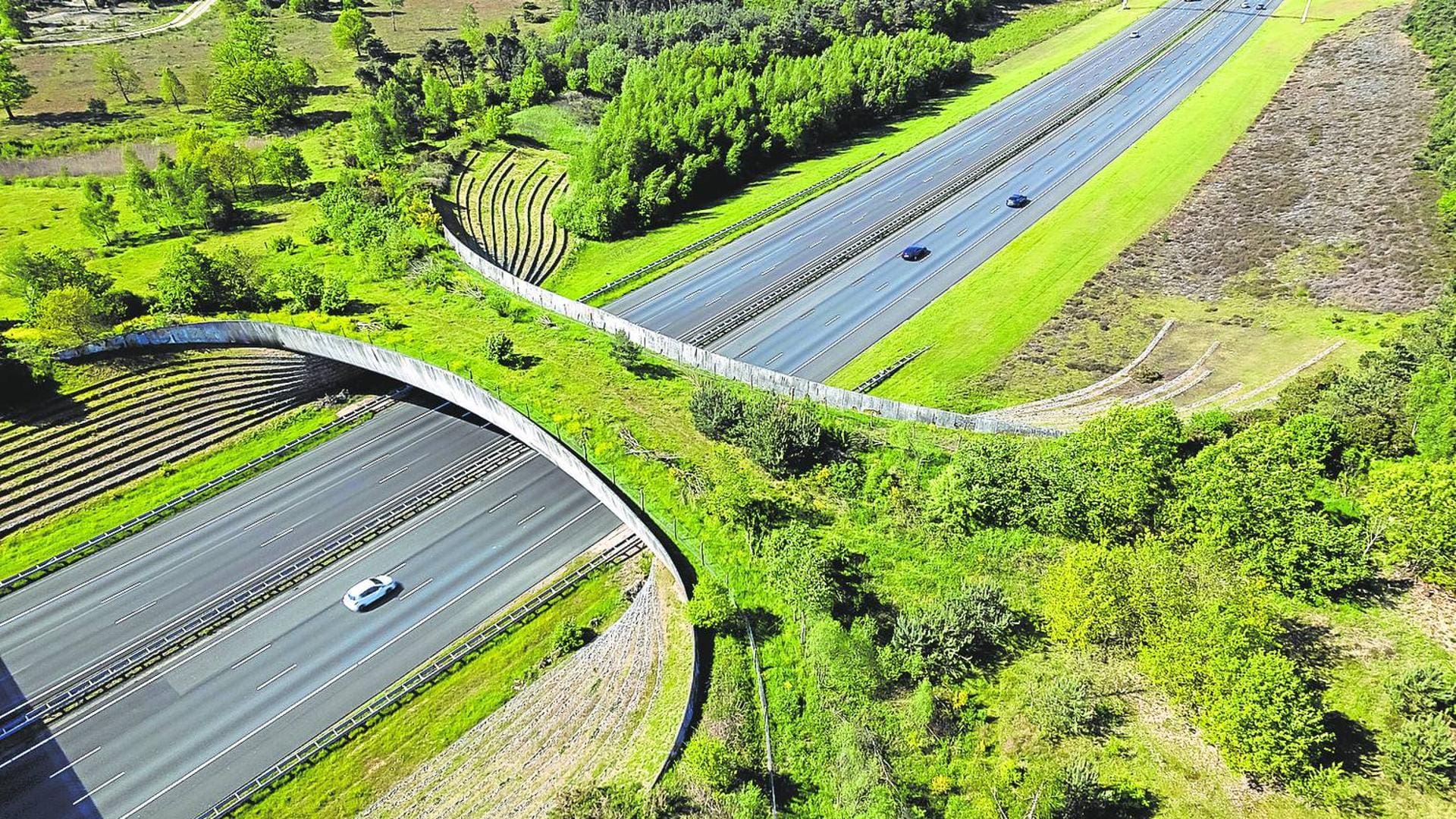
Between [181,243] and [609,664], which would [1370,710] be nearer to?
[609,664]

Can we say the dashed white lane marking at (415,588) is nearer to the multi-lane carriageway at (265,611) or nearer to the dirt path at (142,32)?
the multi-lane carriageway at (265,611)

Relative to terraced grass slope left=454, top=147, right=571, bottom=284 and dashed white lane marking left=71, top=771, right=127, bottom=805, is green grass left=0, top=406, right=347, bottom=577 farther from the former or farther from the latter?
terraced grass slope left=454, top=147, right=571, bottom=284

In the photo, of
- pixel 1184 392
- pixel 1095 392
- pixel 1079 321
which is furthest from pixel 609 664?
pixel 1079 321

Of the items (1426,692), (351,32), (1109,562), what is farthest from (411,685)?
(351,32)

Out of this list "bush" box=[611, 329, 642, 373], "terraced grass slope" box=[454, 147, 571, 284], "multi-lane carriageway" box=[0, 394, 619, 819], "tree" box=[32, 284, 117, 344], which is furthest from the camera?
"terraced grass slope" box=[454, 147, 571, 284]

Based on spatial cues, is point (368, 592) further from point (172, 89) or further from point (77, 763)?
point (172, 89)

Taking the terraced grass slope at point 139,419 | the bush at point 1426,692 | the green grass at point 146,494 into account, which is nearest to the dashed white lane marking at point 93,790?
the green grass at point 146,494

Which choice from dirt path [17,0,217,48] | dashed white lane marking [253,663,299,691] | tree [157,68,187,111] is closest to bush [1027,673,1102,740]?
dashed white lane marking [253,663,299,691]
